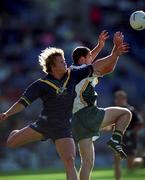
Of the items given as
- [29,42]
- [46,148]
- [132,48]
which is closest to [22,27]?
[29,42]

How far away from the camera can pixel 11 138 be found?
1160cm

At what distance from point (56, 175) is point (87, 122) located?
24.4 feet

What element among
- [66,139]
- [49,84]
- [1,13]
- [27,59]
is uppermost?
[1,13]

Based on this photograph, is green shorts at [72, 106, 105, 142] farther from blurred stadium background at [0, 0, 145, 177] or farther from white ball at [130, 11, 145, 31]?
blurred stadium background at [0, 0, 145, 177]

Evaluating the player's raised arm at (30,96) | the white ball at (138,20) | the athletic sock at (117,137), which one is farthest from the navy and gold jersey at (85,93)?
the white ball at (138,20)

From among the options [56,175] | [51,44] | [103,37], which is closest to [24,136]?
[103,37]

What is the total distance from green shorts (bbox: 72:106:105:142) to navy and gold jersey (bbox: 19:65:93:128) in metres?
0.66

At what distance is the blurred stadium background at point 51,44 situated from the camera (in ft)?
77.4

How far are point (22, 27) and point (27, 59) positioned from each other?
1885mm

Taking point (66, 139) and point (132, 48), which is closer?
point (66, 139)

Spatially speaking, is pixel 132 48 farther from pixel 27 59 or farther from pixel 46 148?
pixel 46 148

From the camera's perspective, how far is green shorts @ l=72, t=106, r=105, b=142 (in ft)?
39.8

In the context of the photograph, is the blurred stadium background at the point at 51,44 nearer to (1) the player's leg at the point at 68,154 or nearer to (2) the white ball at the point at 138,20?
(2) the white ball at the point at 138,20

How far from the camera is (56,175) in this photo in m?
19.4
